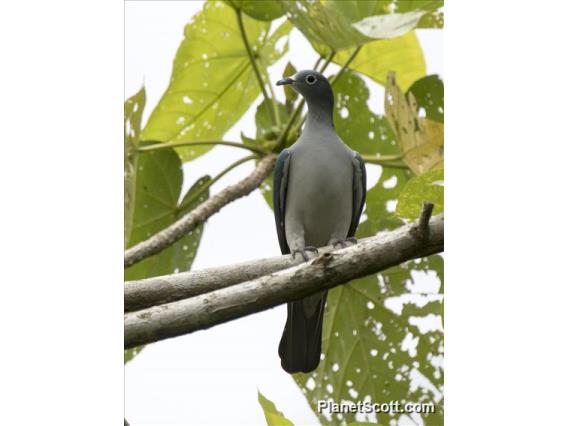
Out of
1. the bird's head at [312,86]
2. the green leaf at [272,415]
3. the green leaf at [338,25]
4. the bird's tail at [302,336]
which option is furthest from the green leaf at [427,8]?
the green leaf at [272,415]

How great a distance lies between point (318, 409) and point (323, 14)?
3.71 feet

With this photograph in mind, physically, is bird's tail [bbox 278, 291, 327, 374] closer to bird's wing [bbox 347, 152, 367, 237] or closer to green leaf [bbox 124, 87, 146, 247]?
bird's wing [bbox 347, 152, 367, 237]

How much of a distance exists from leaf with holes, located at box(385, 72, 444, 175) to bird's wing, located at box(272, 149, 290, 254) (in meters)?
0.35

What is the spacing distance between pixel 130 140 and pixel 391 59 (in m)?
0.92

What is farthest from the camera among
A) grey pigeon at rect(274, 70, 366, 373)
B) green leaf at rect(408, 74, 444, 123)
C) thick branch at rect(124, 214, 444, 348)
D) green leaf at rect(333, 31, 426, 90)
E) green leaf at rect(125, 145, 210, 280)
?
green leaf at rect(333, 31, 426, 90)

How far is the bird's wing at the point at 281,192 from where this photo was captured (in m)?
2.42

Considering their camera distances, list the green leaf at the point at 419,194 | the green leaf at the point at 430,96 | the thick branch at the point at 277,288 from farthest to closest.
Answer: the green leaf at the point at 430,96 → the green leaf at the point at 419,194 → the thick branch at the point at 277,288

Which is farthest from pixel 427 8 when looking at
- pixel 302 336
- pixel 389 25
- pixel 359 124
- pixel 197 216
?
pixel 302 336

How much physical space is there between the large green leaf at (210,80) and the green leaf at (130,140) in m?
0.23

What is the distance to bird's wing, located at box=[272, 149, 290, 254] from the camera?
7.93 ft

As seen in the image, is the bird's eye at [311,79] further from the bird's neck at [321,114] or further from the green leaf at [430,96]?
the green leaf at [430,96]

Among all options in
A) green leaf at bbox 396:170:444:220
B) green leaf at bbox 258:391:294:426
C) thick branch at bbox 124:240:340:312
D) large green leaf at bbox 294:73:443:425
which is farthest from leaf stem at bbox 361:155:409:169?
green leaf at bbox 258:391:294:426

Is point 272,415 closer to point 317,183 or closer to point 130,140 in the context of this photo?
point 317,183

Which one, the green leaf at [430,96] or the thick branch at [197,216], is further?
the green leaf at [430,96]
